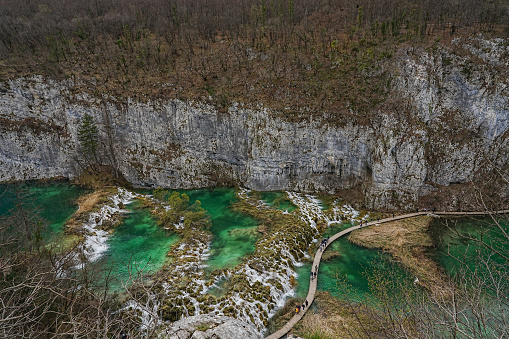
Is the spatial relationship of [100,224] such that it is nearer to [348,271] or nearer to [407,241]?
[348,271]

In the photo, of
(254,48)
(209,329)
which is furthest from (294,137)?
(209,329)

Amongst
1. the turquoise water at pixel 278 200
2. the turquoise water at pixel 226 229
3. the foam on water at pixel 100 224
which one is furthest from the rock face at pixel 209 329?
the turquoise water at pixel 278 200

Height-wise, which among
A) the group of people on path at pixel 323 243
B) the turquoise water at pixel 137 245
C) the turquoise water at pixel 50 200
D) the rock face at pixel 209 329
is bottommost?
the group of people on path at pixel 323 243

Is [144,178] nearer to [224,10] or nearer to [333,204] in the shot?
[333,204]

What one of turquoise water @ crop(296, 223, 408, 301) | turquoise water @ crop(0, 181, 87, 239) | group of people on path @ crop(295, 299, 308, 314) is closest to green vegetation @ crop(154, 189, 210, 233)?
turquoise water @ crop(0, 181, 87, 239)

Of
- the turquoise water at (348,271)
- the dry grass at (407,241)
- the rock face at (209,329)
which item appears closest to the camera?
the rock face at (209,329)

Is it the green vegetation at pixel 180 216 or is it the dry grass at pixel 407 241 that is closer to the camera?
the dry grass at pixel 407 241

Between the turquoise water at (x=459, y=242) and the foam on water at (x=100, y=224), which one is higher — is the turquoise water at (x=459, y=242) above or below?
below

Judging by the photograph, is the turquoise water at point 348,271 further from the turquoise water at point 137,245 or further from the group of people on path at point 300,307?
the turquoise water at point 137,245
